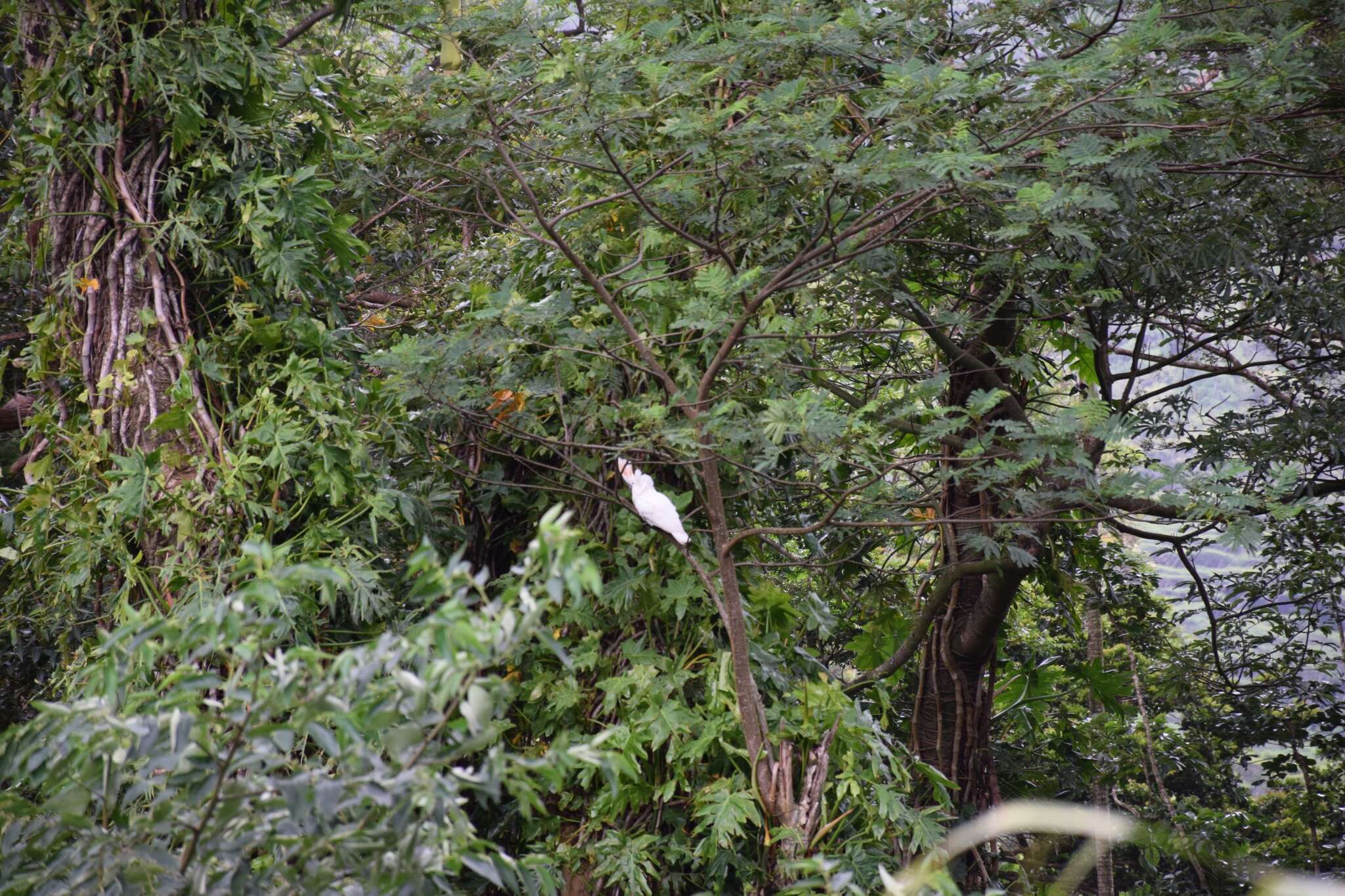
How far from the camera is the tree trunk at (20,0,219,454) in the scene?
187 cm

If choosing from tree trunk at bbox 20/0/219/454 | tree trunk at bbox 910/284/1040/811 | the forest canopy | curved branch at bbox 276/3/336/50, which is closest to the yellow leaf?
the forest canopy

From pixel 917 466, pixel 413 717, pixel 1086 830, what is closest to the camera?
pixel 1086 830

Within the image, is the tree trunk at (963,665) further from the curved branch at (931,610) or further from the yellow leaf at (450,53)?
the yellow leaf at (450,53)

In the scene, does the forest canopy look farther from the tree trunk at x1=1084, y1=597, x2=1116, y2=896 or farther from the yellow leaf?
the tree trunk at x1=1084, y1=597, x2=1116, y2=896

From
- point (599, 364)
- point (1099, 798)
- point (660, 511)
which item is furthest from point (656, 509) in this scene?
point (1099, 798)

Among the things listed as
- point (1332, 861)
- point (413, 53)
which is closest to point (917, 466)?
point (413, 53)

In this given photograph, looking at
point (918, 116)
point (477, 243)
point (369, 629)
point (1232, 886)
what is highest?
point (918, 116)

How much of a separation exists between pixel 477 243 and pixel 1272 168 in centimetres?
227

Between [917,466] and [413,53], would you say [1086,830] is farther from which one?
[917,466]

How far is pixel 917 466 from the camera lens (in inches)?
190

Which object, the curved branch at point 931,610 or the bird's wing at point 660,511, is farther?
the curved branch at point 931,610

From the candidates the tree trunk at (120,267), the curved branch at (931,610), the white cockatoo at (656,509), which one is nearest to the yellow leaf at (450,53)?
the tree trunk at (120,267)

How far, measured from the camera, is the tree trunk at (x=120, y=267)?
1865 mm

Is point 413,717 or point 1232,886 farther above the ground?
point 413,717
